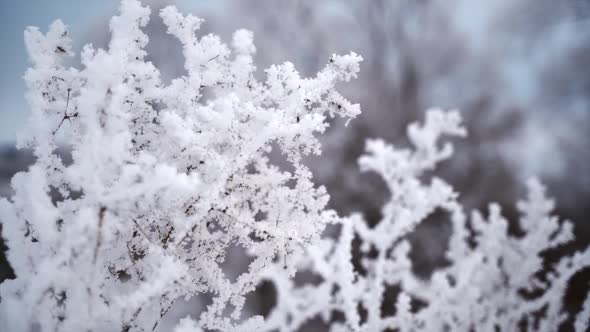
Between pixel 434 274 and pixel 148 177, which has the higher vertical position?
pixel 434 274

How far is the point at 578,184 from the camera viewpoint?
1001 cm

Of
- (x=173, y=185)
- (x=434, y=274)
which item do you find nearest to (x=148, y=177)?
(x=173, y=185)

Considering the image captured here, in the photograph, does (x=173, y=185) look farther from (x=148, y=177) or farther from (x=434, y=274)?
(x=434, y=274)

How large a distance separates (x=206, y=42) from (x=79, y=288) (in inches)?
55.2

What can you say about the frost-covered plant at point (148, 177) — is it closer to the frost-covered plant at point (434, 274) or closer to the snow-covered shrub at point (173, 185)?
the snow-covered shrub at point (173, 185)

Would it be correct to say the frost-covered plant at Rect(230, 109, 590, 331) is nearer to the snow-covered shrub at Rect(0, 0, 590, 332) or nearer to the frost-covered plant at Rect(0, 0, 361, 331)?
the snow-covered shrub at Rect(0, 0, 590, 332)

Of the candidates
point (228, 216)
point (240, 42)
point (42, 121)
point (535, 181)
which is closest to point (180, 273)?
point (228, 216)

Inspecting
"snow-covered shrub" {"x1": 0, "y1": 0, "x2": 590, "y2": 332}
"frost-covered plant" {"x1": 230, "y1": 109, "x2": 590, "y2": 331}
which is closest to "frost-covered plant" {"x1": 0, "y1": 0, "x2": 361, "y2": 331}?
"snow-covered shrub" {"x1": 0, "y1": 0, "x2": 590, "y2": 332}

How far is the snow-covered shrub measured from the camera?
4.81ft

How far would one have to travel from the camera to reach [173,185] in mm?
1414

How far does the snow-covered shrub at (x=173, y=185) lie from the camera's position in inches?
57.7

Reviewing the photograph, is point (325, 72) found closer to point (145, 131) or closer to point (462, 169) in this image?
point (145, 131)

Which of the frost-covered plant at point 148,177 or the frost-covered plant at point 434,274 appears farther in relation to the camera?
the frost-covered plant at point 434,274

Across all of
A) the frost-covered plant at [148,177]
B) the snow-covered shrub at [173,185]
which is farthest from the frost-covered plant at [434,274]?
the frost-covered plant at [148,177]
